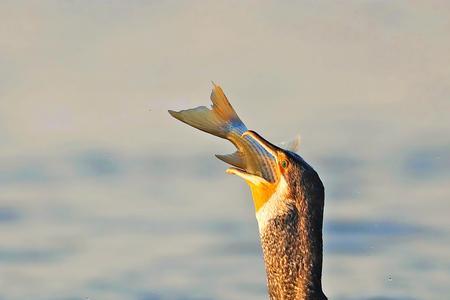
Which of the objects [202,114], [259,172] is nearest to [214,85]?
[202,114]

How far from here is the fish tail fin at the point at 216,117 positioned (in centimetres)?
926

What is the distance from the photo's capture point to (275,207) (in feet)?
29.1

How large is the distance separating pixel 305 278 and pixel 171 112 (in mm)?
1809

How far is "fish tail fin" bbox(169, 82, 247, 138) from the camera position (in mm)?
9258

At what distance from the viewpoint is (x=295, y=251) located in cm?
885

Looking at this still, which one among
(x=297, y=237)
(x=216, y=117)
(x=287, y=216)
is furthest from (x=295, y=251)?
(x=216, y=117)

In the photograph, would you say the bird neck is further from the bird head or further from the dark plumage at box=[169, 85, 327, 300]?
the bird head

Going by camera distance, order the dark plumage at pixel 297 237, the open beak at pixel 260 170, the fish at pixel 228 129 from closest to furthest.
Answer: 1. the dark plumage at pixel 297 237
2. the open beak at pixel 260 170
3. the fish at pixel 228 129

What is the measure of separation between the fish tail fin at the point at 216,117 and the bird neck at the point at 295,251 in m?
0.99

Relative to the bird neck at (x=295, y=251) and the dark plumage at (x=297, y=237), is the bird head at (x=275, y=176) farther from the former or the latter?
the bird neck at (x=295, y=251)

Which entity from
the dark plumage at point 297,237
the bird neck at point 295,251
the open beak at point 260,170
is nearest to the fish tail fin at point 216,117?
the open beak at point 260,170

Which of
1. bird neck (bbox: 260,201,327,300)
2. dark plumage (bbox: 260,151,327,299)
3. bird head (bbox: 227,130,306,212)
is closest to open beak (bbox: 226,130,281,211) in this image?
bird head (bbox: 227,130,306,212)

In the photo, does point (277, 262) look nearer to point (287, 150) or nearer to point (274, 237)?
point (274, 237)

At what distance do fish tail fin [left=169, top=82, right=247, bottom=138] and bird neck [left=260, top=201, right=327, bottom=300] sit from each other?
986 mm
